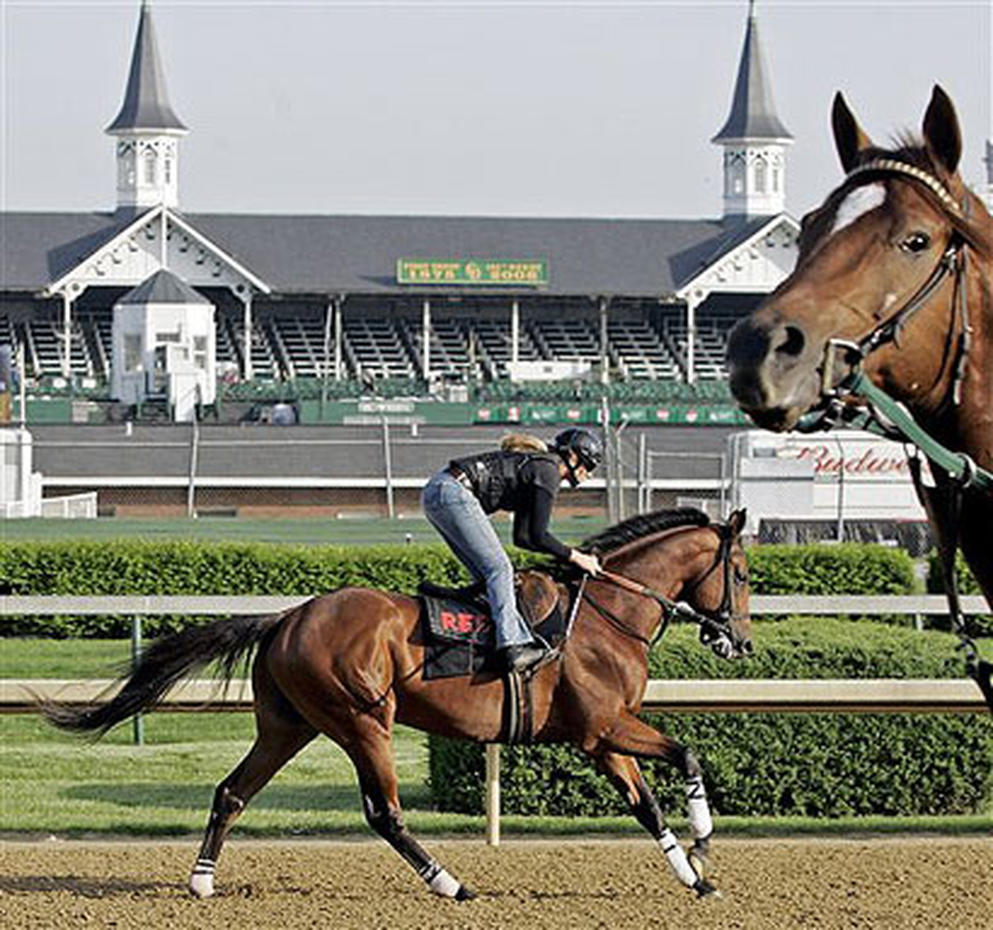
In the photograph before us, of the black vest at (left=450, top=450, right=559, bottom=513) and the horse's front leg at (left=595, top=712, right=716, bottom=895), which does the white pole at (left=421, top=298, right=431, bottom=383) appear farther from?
the horse's front leg at (left=595, top=712, right=716, bottom=895)

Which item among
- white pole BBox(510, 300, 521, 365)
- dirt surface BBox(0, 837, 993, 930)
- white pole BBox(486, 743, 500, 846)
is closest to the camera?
dirt surface BBox(0, 837, 993, 930)

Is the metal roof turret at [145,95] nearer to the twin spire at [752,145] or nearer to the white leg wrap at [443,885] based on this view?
the twin spire at [752,145]

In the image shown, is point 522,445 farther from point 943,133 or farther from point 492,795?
point 943,133

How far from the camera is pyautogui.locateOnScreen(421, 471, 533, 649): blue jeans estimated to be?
25.2 ft

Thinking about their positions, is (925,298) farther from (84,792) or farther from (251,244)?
(251,244)

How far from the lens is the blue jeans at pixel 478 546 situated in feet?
25.2

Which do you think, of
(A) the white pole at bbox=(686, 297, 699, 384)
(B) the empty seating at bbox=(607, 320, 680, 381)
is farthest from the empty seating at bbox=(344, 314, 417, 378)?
(A) the white pole at bbox=(686, 297, 699, 384)

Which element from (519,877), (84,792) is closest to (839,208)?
(519,877)

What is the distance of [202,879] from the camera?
7.89 meters

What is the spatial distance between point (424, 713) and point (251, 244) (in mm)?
53374

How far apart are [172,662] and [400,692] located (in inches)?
35.4

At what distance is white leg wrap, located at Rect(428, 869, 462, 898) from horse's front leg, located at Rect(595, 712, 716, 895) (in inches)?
27.9

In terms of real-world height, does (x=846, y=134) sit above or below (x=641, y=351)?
above

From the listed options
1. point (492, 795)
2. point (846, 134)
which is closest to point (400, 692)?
point (492, 795)
